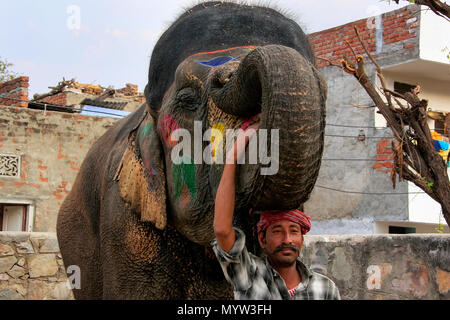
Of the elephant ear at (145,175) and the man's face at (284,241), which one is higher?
the elephant ear at (145,175)

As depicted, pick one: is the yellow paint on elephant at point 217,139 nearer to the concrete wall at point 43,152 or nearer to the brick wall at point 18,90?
the concrete wall at point 43,152

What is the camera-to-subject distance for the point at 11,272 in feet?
20.2

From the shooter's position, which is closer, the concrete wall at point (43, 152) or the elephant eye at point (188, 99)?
the elephant eye at point (188, 99)

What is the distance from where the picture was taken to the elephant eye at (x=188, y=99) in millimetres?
2582

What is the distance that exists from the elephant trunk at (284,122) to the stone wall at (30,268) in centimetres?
463

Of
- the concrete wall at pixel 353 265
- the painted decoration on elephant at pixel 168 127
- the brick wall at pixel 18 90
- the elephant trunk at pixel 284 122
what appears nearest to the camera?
the elephant trunk at pixel 284 122

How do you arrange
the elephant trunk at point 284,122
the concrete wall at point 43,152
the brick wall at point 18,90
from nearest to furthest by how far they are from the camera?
1. the elephant trunk at point 284,122
2. the concrete wall at point 43,152
3. the brick wall at point 18,90

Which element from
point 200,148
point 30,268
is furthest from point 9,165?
point 200,148

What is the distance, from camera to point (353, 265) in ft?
16.9

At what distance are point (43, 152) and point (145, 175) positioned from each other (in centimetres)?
965

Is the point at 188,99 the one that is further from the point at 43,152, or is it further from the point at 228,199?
the point at 43,152

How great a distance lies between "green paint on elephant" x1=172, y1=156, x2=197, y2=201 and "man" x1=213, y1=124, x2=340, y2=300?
0.46m

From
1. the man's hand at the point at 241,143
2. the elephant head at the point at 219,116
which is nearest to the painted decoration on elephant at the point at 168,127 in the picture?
the elephant head at the point at 219,116
